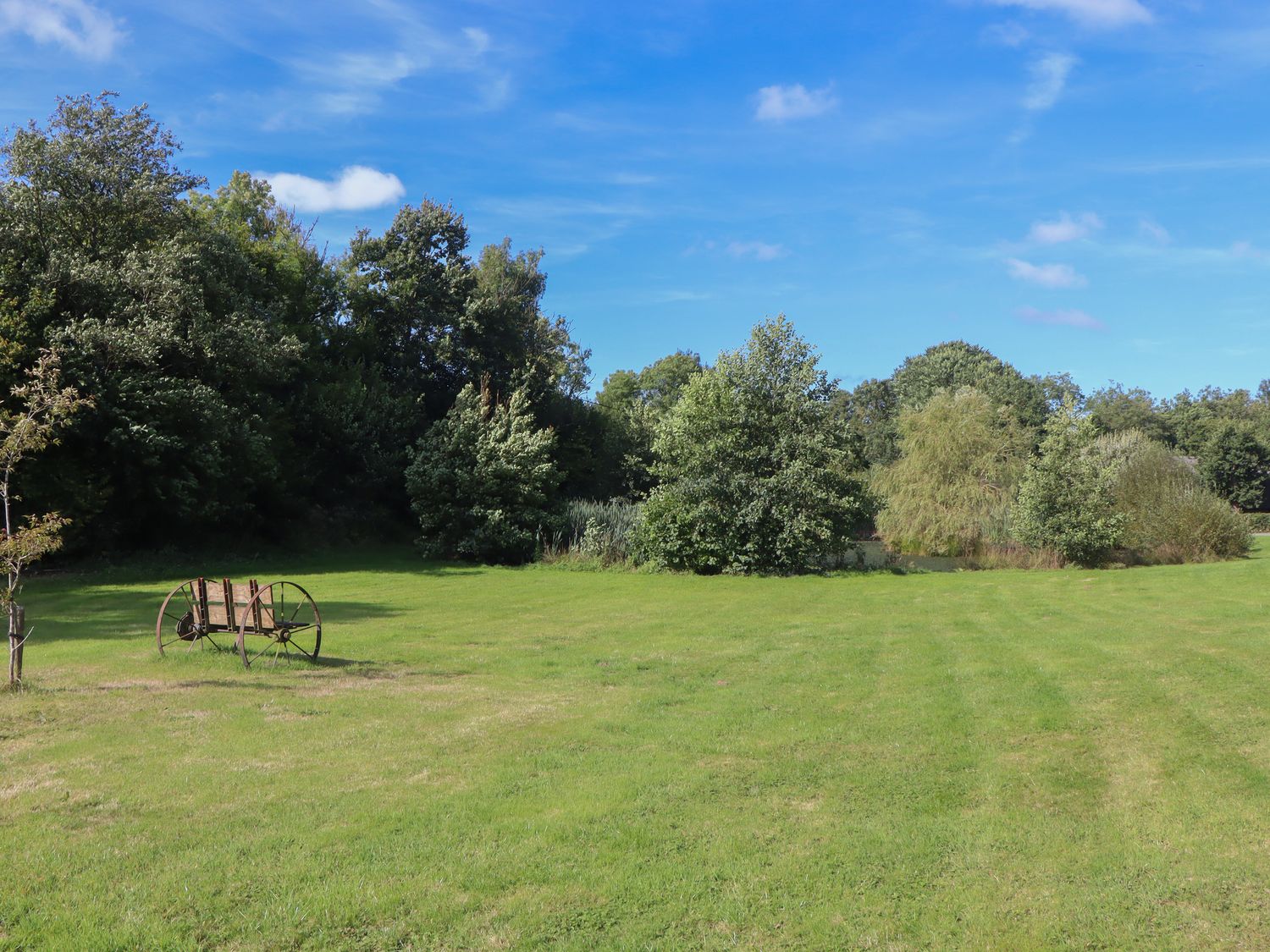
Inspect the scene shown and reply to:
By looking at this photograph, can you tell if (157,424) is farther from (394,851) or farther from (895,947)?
(895,947)

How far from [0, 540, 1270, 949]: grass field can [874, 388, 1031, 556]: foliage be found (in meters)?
21.9

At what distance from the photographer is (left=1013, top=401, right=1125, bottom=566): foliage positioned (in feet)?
100.0

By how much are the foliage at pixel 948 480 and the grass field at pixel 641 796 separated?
2195cm

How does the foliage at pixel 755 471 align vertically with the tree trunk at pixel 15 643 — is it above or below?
above

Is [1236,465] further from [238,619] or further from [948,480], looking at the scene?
[238,619]

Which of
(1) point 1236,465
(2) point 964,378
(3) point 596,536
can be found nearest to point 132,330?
(3) point 596,536

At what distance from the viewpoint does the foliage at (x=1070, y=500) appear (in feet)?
100.0

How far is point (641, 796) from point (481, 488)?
84.6 ft

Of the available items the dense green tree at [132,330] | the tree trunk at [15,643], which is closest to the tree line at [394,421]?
the dense green tree at [132,330]

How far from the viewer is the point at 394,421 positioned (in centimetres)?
3622

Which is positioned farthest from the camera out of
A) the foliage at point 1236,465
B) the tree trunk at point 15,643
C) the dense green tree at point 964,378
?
the dense green tree at point 964,378

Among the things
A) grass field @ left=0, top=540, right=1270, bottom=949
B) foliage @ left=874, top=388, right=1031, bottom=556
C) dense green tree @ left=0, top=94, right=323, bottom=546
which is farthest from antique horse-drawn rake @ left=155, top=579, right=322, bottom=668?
foliage @ left=874, top=388, right=1031, bottom=556

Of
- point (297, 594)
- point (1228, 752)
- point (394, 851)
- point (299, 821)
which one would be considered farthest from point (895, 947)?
point (297, 594)

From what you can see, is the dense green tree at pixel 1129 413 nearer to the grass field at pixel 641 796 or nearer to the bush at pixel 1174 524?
the bush at pixel 1174 524
